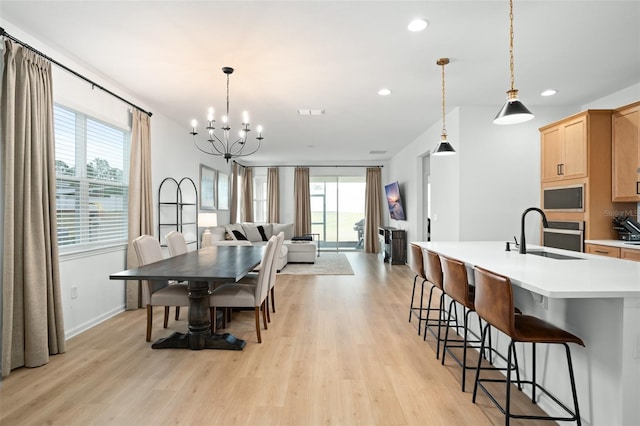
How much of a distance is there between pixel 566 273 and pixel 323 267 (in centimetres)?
A: 551

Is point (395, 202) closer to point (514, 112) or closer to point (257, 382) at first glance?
point (514, 112)

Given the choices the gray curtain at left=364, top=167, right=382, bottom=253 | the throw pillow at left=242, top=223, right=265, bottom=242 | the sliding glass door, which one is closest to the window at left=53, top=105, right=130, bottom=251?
the throw pillow at left=242, top=223, right=265, bottom=242

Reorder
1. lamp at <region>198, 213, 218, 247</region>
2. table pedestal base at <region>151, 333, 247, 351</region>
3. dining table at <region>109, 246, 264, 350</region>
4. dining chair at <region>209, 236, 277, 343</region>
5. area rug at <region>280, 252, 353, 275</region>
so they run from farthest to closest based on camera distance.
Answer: area rug at <region>280, 252, 353, 275</region> → lamp at <region>198, 213, 218, 247</region> → dining chair at <region>209, 236, 277, 343</region> → table pedestal base at <region>151, 333, 247, 351</region> → dining table at <region>109, 246, 264, 350</region>

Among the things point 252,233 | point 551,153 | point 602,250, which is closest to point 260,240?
point 252,233

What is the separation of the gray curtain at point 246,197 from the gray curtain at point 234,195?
61cm

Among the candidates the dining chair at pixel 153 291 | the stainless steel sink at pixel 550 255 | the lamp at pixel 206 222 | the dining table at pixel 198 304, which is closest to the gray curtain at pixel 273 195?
the lamp at pixel 206 222

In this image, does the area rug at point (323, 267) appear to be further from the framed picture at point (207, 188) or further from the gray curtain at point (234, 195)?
the gray curtain at point (234, 195)

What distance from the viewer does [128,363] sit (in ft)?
8.93

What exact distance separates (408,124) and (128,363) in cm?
509

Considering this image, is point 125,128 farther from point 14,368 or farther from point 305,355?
point 305,355

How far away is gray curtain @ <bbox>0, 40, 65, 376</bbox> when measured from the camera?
253cm

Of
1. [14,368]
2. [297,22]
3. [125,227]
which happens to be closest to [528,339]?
[297,22]

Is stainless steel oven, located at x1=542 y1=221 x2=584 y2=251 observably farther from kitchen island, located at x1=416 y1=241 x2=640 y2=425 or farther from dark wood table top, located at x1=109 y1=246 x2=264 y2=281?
dark wood table top, located at x1=109 y1=246 x2=264 y2=281

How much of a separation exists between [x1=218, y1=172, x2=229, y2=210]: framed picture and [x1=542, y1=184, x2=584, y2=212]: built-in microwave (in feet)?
21.0
